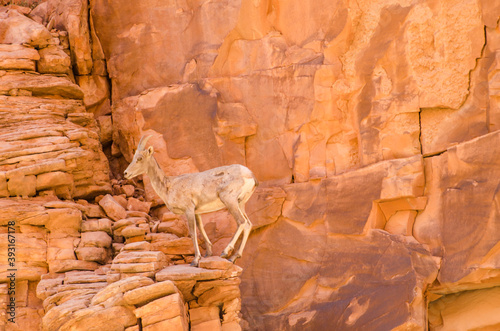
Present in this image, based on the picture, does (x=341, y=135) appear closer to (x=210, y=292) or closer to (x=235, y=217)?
(x=235, y=217)

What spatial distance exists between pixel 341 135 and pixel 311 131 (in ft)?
1.98

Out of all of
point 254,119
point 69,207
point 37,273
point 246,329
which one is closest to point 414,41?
point 254,119

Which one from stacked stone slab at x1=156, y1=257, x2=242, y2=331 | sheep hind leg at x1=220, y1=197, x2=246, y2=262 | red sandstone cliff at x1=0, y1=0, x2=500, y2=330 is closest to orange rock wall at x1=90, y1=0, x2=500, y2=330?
red sandstone cliff at x1=0, y1=0, x2=500, y2=330

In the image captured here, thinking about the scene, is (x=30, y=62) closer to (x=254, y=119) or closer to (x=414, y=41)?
(x=254, y=119)

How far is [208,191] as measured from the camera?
30.6ft

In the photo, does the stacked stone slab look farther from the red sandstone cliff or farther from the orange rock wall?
the orange rock wall

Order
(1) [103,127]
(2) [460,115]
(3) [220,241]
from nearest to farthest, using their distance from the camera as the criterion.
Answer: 1. (2) [460,115]
2. (3) [220,241]
3. (1) [103,127]

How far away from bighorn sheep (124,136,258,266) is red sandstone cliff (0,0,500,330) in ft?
4.10

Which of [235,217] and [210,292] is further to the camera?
[235,217]

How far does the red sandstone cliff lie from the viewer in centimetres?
984

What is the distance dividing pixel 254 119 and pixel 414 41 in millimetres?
3543

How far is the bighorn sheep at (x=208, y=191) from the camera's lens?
29.9 feet

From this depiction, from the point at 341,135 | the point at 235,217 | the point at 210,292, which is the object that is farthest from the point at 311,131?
the point at 210,292

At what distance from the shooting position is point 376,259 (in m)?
10.3
